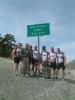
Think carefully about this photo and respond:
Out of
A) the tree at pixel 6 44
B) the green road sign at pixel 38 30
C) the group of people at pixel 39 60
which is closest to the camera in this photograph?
the group of people at pixel 39 60

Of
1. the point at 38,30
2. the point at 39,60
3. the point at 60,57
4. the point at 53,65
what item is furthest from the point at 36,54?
the point at 38,30

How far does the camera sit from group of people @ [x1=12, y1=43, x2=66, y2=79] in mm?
23641

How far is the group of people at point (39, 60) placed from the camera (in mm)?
23641

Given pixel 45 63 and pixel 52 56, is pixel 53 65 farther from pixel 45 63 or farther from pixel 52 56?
pixel 52 56

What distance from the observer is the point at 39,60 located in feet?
79.0

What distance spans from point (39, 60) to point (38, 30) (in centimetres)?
364

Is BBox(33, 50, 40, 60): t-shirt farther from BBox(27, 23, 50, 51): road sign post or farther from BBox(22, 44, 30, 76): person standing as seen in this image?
BBox(27, 23, 50, 51): road sign post

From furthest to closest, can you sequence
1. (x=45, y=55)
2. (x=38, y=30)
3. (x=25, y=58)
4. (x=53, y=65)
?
(x=38, y=30), (x=53, y=65), (x=45, y=55), (x=25, y=58)

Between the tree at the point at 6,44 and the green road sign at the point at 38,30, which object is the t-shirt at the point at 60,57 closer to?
the green road sign at the point at 38,30

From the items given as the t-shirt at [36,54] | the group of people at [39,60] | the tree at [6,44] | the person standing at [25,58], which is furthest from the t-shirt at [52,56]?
the tree at [6,44]

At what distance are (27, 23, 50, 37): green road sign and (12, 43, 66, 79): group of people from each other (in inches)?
123

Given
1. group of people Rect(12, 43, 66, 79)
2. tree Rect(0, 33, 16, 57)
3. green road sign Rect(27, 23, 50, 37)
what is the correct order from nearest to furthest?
group of people Rect(12, 43, 66, 79) → green road sign Rect(27, 23, 50, 37) → tree Rect(0, 33, 16, 57)

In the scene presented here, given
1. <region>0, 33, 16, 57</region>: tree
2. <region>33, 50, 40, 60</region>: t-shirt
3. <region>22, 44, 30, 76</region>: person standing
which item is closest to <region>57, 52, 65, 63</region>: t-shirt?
<region>33, 50, 40, 60</region>: t-shirt

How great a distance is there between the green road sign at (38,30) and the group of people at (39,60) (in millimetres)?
3113
